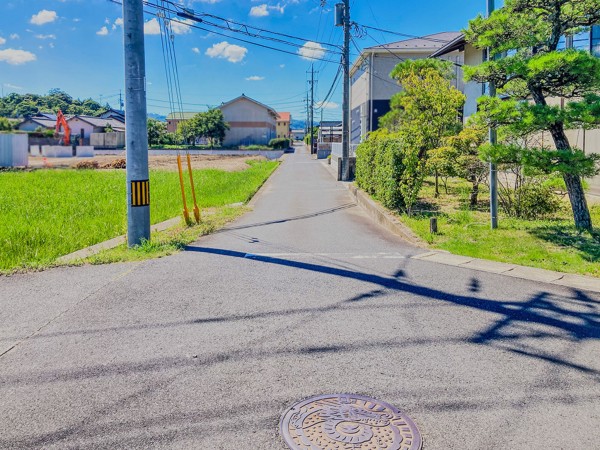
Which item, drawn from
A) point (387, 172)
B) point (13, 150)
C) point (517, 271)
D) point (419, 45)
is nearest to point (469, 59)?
point (387, 172)

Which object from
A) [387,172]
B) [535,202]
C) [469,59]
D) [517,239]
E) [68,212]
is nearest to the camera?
[517,239]

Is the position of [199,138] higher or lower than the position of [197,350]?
higher

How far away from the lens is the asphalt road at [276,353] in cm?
289

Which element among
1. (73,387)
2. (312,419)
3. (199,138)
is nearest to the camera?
(312,419)

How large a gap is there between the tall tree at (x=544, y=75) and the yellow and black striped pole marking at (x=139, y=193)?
559 centimetres

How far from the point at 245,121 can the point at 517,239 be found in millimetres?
68884

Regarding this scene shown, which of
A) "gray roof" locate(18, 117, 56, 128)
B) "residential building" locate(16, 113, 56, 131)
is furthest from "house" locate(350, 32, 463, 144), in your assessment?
"gray roof" locate(18, 117, 56, 128)

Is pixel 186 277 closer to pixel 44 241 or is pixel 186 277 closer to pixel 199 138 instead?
pixel 44 241

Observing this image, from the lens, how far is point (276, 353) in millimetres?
3883

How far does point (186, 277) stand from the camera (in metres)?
6.20

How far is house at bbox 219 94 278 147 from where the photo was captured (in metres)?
73.2

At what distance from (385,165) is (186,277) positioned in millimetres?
7271

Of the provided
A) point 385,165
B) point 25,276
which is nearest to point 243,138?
point 385,165

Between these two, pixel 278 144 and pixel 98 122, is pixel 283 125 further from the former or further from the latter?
pixel 98 122
